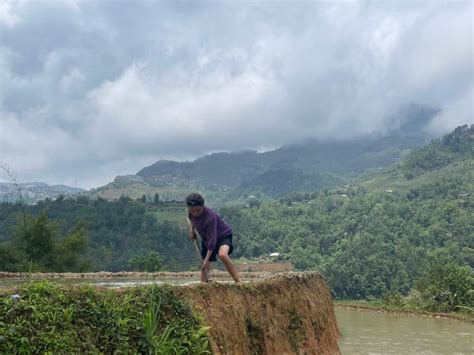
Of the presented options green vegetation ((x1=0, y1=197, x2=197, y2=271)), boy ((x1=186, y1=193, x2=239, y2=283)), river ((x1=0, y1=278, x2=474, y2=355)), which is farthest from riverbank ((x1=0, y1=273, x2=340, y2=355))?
green vegetation ((x1=0, y1=197, x2=197, y2=271))

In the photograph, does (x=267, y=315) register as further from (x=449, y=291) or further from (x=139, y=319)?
(x=449, y=291)

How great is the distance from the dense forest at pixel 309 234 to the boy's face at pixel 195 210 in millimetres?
26362

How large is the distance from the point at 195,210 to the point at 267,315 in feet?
8.08

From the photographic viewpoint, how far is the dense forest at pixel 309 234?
3894 centimetres

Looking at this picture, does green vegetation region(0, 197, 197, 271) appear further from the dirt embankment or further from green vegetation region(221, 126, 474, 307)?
the dirt embankment

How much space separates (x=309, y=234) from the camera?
114 metres

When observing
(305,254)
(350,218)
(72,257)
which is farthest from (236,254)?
(72,257)

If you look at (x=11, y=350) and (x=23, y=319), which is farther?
(x=23, y=319)

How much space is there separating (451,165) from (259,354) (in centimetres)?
15730

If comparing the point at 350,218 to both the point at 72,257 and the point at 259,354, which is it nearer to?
the point at 72,257

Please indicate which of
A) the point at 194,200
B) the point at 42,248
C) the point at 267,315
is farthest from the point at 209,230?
the point at 42,248

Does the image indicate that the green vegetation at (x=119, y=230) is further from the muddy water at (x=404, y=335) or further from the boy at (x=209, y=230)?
the boy at (x=209, y=230)

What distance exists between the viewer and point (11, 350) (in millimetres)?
4395

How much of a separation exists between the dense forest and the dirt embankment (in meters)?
23.7
